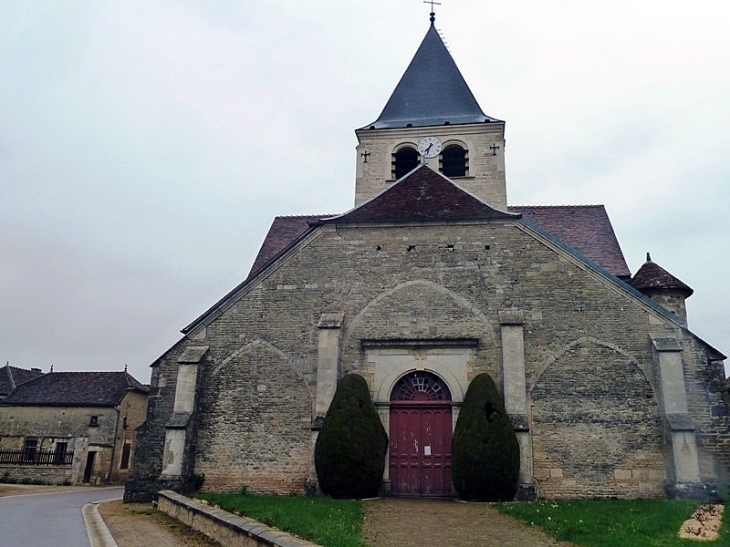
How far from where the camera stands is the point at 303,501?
39.7 feet

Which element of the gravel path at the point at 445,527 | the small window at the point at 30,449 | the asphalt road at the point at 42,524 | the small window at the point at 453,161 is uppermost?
the small window at the point at 453,161

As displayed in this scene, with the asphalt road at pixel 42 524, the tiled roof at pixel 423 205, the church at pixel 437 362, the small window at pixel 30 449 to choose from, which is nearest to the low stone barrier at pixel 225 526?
the asphalt road at pixel 42 524

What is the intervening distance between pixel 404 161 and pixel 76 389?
883 inches

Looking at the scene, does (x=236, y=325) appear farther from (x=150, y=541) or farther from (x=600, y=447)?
(x=600, y=447)

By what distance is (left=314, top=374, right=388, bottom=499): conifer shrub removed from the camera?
1262 centimetres

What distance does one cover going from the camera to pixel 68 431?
30.8m

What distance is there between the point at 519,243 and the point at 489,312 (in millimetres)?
1918

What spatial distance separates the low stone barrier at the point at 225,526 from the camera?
7.03 m

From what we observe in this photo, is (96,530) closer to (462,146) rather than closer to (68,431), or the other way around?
(462,146)

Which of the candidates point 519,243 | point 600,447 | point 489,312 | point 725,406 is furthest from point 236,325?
point 725,406

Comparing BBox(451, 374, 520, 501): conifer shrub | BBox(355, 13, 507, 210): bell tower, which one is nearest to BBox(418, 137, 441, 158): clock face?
BBox(355, 13, 507, 210): bell tower

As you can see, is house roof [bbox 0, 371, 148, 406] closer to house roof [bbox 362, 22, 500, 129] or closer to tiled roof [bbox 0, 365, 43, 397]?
tiled roof [bbox 0, 365, 43, 397]

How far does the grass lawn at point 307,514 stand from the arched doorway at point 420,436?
6.63 ft

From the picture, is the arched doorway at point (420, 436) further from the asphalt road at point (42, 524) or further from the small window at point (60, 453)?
the small window at point (60, 453)
